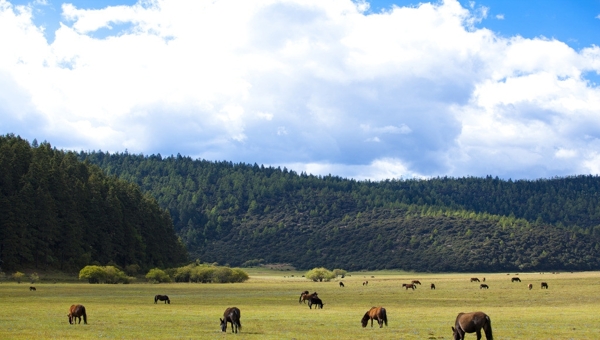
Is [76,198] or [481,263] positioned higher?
[76,198]

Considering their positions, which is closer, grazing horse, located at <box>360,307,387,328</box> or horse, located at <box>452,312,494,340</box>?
horse, located at <box>452,312,494,340</box>

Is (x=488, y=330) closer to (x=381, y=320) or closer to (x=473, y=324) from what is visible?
(x=473, y=324)

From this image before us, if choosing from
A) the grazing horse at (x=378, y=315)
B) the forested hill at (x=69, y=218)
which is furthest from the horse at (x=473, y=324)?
the forested hill at (x=69, y=218)

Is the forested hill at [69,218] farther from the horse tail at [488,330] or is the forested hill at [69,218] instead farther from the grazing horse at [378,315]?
the horse tail at [488,330]

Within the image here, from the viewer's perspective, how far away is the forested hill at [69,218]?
9838cm

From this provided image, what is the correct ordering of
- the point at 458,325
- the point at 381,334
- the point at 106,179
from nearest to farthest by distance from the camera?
the point at 458,325
the point at 381,334
the point at 106,179

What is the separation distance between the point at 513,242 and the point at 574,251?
16500 millimetres

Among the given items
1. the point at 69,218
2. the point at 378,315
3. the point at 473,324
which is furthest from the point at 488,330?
the point at 69,218

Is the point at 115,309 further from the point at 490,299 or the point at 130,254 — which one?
the point at 130,254

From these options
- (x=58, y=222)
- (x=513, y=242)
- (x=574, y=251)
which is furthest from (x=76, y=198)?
(x=574, y=251)

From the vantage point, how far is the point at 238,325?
3095 cm

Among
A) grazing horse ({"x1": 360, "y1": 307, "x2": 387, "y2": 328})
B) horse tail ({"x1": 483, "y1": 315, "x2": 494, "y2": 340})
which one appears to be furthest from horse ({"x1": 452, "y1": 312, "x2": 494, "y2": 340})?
grazing horse ({"x1": 360, "y1": 307, "x2": 387, "y2": 328})

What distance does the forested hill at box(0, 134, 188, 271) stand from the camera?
9838 centimetres

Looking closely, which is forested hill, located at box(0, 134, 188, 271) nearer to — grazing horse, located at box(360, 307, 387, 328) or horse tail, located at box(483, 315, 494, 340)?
grazing horse, located at box(360, 307, 387, 328)
